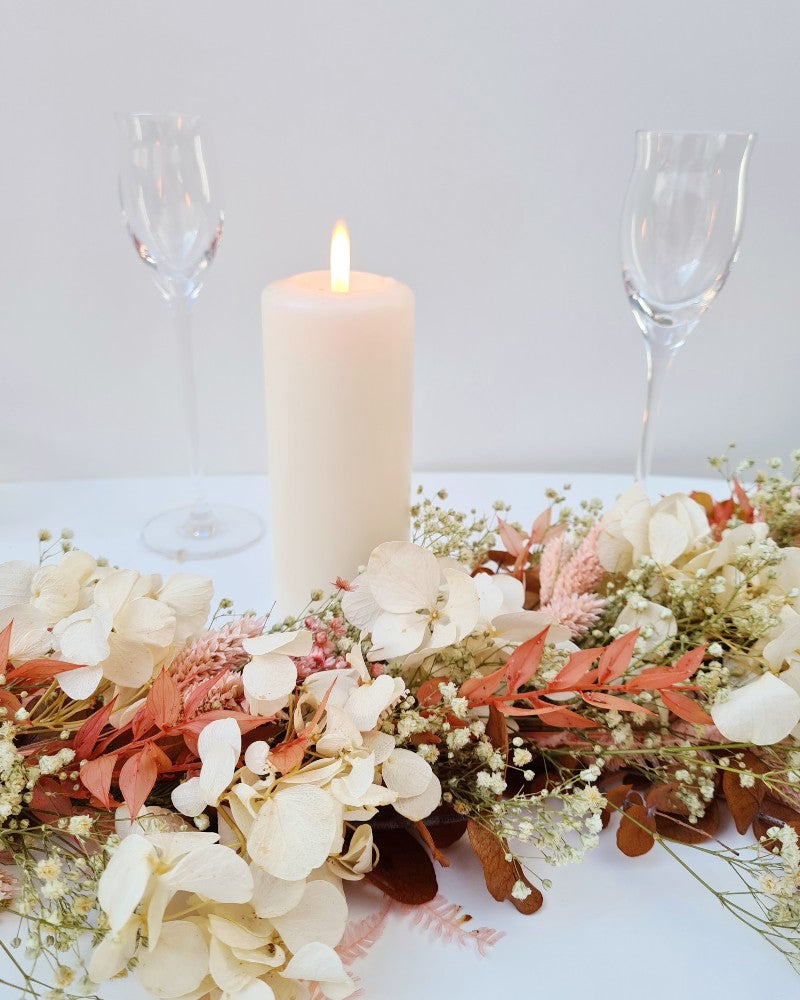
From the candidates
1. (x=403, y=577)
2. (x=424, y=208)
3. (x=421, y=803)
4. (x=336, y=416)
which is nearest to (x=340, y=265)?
(x=336, y=416)

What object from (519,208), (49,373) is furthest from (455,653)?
(49,373)

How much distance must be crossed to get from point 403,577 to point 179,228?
0.47 m

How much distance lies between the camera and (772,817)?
0.44m

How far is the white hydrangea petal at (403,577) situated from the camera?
423 mm

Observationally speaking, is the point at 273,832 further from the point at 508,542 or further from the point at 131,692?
the point at 508,542

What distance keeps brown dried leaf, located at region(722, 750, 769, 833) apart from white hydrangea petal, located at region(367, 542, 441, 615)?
169 mm

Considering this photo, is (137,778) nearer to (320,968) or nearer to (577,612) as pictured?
(320,968)

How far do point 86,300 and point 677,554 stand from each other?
810mm

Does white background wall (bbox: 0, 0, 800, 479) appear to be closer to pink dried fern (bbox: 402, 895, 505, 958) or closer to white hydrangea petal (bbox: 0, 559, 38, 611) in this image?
white hydrangea petal (bbox: 0, 559, 38, 611)

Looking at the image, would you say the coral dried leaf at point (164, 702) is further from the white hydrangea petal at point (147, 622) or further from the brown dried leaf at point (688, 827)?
the brown dried leaf at point (688, 827)

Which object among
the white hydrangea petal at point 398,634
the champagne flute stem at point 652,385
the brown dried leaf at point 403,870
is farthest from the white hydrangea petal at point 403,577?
the champagne flute stem at point 652,385

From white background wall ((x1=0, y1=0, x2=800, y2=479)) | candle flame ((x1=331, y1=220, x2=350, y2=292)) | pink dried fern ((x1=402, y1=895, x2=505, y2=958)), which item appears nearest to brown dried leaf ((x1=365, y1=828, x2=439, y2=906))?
pink dried fern ((x1=402, y1=895, x2=505, y2=958))

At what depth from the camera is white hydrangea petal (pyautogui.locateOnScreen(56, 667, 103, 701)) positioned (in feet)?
1.26

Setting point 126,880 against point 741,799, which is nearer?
point 126,880
